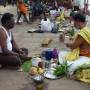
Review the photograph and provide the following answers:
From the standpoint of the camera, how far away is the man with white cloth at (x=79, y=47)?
6.01m

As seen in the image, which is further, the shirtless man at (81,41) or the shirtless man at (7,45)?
the shirtless man at (7,45)

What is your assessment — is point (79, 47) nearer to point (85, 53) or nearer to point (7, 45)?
point (85, 53)

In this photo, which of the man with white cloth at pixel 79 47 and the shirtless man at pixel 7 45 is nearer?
the man with white cloth at pixel 79 47

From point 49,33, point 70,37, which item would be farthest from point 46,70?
point 49,33

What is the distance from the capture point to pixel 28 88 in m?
5.61

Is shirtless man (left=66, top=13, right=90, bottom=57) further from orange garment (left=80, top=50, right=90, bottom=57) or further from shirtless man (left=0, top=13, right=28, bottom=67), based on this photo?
shirtless man (left=0, top=13, right=28, bottom=67)

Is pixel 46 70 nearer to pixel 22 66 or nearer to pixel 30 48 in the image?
pixel 22 66

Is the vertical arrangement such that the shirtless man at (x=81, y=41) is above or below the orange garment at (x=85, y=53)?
above

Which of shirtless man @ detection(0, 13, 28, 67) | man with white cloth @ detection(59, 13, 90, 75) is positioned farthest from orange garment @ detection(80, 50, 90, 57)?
shirtless man @ detection(0, 13, 28, 67)

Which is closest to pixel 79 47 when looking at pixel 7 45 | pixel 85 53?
pixel 85 53

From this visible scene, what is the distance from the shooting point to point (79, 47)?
6.25 m

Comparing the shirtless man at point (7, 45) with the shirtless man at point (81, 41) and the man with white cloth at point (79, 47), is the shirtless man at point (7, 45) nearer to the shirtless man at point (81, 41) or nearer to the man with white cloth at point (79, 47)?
the man with white cloth at point (79, 47)

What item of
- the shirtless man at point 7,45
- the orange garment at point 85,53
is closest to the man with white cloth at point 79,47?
the orange garment at point 85,53

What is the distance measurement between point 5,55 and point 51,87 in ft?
4.14
